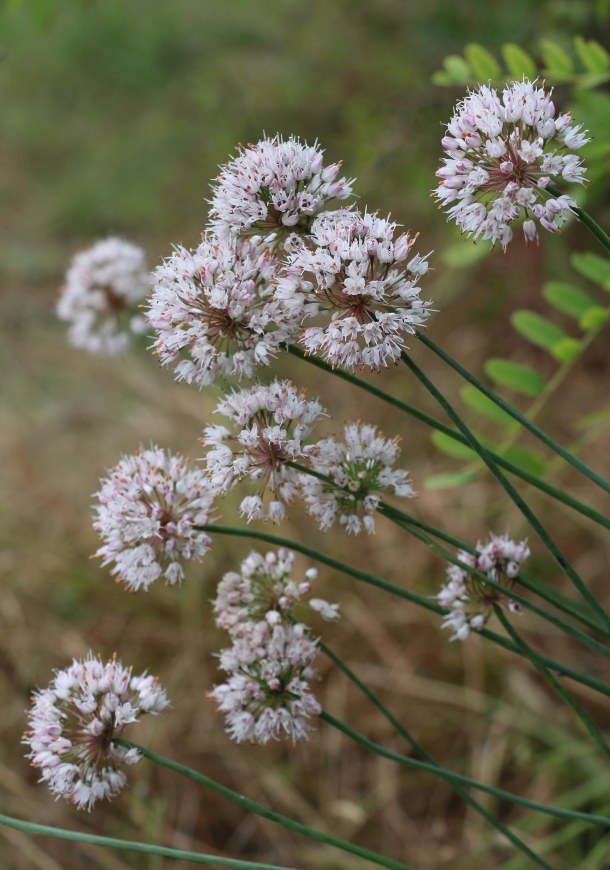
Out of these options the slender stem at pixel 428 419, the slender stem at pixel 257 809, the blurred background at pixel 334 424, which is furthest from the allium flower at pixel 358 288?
the blurred background at pixel 334 424

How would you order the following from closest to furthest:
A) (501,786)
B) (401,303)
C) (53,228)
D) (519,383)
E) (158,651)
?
(401,303) → (519,383) → (501,786) → (158,651) → (53,228)

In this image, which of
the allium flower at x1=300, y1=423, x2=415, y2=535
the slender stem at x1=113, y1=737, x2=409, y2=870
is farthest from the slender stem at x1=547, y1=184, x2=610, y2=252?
the slender stem at x1=113, y1=737, x2=409, y2=870

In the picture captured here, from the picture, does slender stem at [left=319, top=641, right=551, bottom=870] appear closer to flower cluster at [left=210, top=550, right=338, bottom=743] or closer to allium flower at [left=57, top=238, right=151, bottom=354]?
flower cluster at [left=210, top=550, right=338, bottom=743]

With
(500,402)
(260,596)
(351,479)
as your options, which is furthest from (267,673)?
(500,402)

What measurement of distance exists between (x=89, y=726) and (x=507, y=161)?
1.11 meters

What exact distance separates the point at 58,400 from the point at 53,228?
77.9 inches

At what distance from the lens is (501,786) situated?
129 inches

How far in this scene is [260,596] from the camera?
180 cm

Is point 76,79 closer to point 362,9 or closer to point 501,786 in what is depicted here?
point 362,9

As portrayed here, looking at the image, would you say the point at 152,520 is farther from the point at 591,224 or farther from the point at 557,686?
the point at 591,224

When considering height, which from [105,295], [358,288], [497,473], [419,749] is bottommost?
[419,749]

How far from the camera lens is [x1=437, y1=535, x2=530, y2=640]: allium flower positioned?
168 cm

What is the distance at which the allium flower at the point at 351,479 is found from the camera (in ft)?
5.18

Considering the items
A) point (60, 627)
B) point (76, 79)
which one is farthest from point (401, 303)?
point (76, 79)
